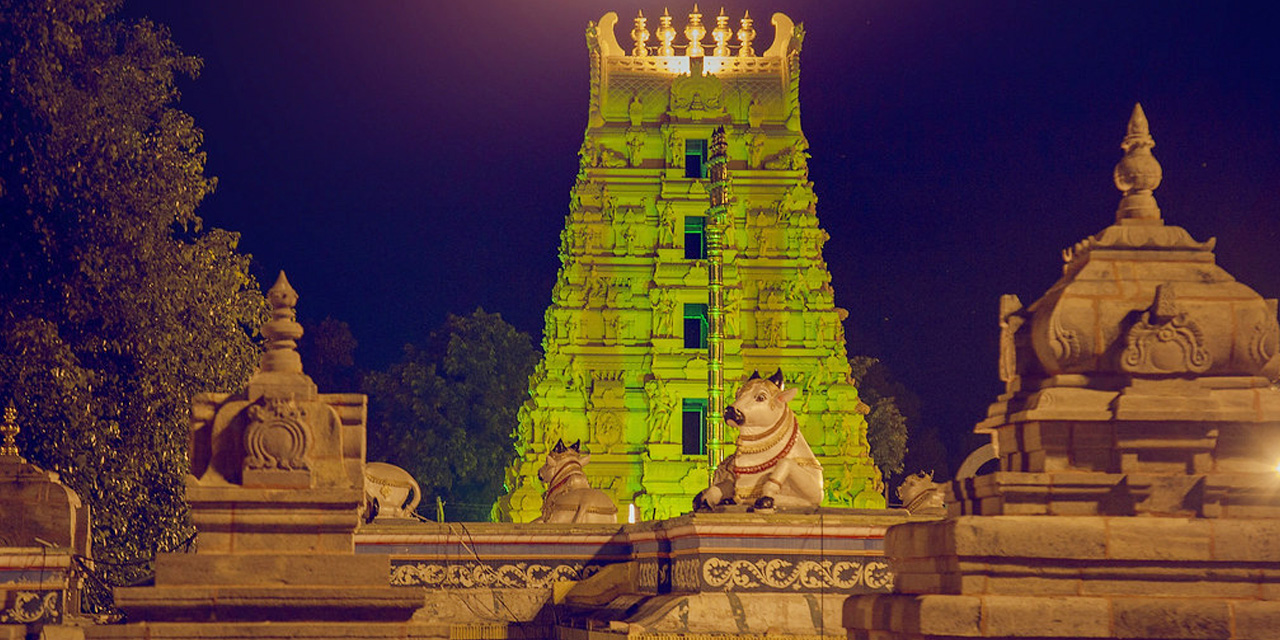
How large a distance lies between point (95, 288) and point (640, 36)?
31453 millimetres

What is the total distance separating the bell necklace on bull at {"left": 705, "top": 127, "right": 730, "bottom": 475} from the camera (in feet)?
135

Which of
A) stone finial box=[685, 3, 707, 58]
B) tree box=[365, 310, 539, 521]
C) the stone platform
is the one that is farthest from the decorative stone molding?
tree box=[365, 310, 539, 521]

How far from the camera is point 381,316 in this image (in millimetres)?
87750

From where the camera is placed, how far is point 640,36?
54.2m

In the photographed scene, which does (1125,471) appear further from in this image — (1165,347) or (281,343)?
(281,343)

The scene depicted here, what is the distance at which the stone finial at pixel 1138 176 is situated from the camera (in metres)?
11.6

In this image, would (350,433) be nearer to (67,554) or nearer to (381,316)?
(67,554)

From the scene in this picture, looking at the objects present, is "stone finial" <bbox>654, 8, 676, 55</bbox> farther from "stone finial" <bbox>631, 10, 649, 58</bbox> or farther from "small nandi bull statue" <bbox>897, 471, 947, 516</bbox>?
"small nandi bull statue" <bbox>897, 471, 947, 516</bbox>

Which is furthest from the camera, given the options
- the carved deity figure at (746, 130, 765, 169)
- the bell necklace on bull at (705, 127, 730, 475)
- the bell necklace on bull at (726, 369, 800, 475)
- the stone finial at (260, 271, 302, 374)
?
the carved deity figure at (746, 130, 765, 169)

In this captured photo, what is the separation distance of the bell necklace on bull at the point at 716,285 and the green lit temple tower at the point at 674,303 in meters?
5.71

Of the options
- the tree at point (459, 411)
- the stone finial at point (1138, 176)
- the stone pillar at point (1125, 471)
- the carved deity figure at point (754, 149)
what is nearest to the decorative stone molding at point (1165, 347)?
the stone pillar at point (1125, 471)

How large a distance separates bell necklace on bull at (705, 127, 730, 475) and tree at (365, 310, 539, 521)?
22542mm

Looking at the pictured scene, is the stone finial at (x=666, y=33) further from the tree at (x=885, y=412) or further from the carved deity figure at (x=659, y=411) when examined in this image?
the tree at (x=885, y=412)

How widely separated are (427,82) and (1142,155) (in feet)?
212
